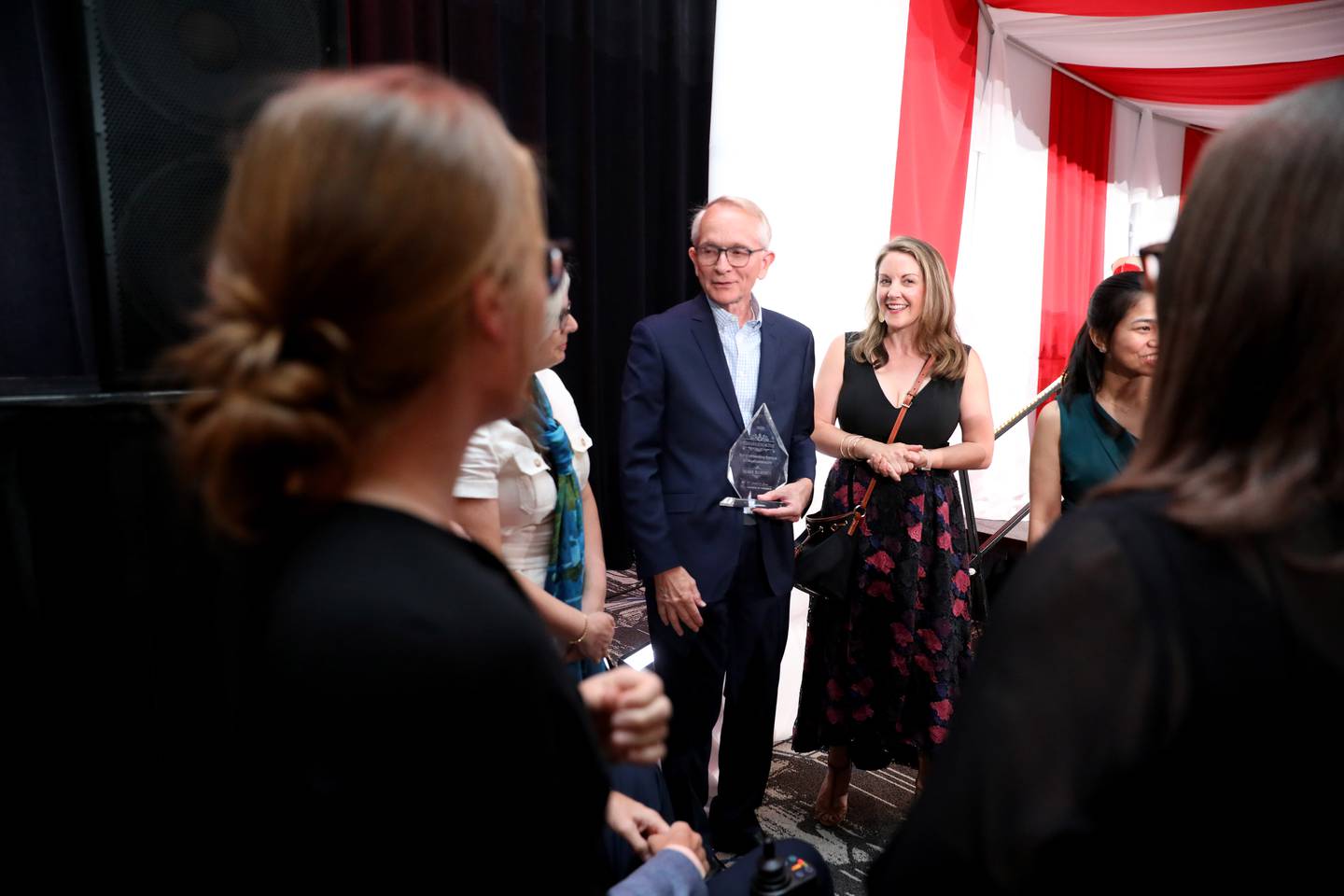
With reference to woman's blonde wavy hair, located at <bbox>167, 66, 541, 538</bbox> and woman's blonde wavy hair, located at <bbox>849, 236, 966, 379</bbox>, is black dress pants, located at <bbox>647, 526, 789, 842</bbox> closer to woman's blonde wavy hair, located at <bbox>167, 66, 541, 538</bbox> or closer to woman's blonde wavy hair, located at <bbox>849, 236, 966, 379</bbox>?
woman's blonde wavy hair, located at <bbox>849, 236, 966, 379</bbox>

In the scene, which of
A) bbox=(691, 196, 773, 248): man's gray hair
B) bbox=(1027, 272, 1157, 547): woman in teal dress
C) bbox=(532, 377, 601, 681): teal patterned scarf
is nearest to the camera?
bbox=(532, 377, 601, 681): teal patterned scarf

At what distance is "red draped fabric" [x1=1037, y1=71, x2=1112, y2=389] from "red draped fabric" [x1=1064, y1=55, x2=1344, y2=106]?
9.4 inches

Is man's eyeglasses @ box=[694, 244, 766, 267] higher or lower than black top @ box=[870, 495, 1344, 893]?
higher

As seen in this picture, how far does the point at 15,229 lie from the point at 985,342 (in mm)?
6302

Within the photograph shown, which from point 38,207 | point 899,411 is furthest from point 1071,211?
point 38,207

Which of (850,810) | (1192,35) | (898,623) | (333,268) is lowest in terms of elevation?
(850,810)

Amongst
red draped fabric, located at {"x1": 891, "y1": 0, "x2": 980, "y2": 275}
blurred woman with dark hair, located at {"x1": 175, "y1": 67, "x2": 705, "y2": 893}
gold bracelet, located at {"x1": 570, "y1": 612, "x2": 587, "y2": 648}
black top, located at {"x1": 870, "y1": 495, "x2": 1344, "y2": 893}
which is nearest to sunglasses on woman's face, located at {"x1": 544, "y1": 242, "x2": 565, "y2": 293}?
blurred woman with dark hair, located at {"x1": 175, "y1": 67, "x2": 705, "y2": 893}

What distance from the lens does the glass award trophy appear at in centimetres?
232

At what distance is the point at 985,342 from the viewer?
6922 mm

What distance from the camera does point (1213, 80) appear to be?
643cm

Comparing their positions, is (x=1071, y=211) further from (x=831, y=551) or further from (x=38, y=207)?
(x=38, y=207)

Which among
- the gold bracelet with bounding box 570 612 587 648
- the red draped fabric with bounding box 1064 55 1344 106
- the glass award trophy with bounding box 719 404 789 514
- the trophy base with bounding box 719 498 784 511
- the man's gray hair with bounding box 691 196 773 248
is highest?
the red draped fabric with bounding box 1064 55 1344 106

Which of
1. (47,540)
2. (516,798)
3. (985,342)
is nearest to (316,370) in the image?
(516,798)

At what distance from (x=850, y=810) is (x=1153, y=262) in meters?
2.34
